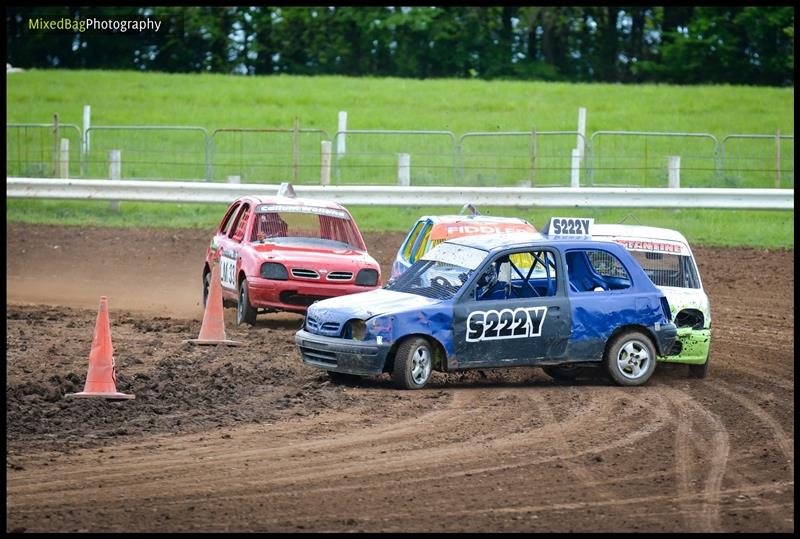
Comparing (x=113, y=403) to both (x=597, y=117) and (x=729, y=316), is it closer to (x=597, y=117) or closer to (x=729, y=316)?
(x=729, y=316)

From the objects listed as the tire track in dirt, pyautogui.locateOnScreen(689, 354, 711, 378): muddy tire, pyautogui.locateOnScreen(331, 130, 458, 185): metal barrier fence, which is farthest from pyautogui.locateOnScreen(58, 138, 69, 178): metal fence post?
the tire track in dirt

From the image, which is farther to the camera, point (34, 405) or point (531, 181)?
point (531, 181)

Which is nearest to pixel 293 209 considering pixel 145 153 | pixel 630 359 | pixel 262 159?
pixel 630 359

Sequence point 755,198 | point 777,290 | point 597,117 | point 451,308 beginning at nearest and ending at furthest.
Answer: point 451,308 < point 777,290 < point 755,198 < point 597,117

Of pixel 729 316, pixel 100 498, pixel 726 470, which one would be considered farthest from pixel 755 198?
pixel 100 498

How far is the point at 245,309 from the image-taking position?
16.4 metres

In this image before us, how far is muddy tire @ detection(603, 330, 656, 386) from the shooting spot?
12680 millimetres

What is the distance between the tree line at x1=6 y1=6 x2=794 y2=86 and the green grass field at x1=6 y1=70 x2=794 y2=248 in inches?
265

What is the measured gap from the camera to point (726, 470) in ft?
30.3

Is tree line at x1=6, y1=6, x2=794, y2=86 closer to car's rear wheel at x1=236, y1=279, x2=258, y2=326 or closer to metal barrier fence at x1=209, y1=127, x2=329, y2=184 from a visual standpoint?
metal barrier fence at x1=209, y1=127, x2=329, y2=184

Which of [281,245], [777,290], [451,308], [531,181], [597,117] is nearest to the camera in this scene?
[451,308]

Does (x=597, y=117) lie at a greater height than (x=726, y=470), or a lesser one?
greater

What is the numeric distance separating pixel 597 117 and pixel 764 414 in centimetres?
3134

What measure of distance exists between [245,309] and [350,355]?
4567 mm
